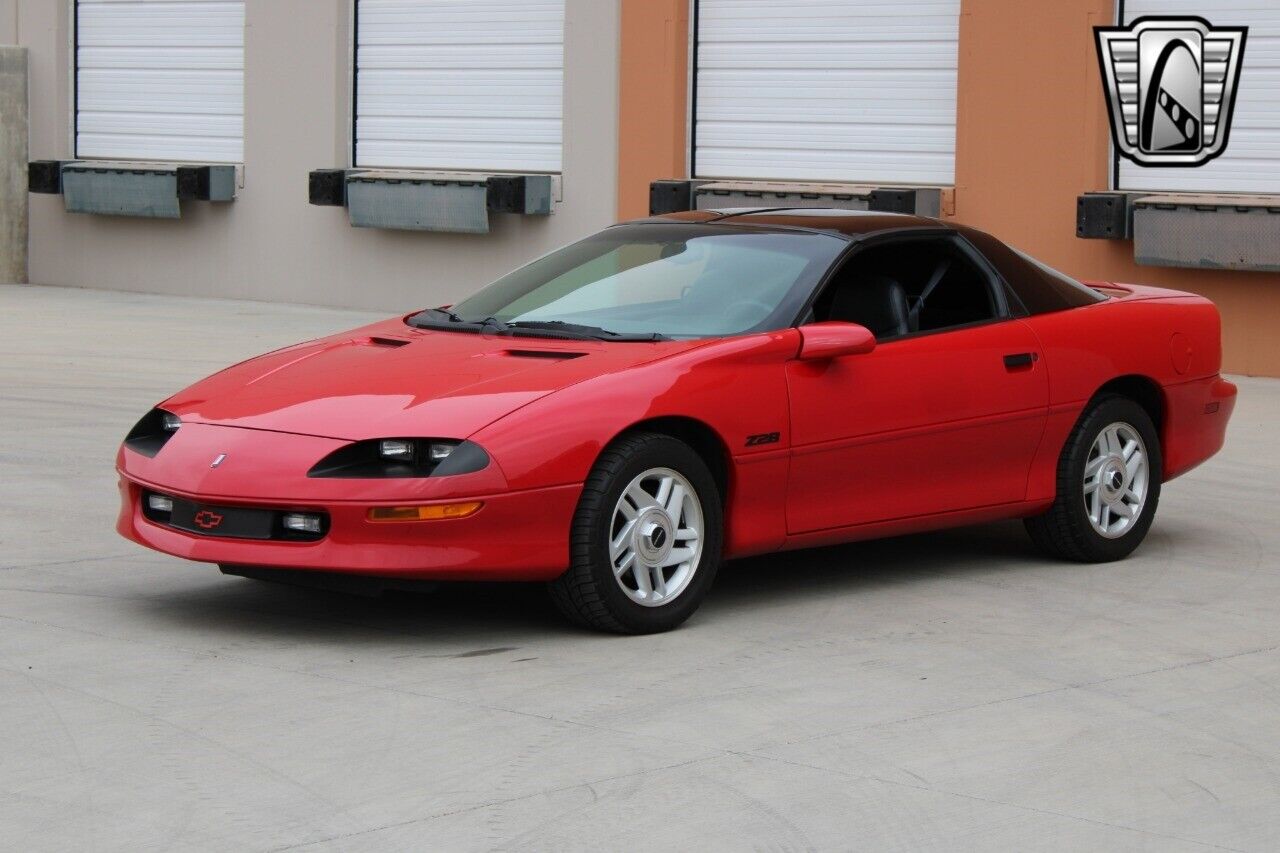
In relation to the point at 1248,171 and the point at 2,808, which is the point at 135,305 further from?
the point at 2,808

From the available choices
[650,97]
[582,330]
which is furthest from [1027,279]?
[650,97]

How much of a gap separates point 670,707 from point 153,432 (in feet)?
7.13

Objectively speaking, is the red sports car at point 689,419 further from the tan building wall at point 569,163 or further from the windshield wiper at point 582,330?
the tan building wall at point 569,163

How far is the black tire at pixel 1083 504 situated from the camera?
7730 mm

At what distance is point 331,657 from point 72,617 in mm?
1005

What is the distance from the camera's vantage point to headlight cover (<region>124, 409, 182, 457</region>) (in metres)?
6.63

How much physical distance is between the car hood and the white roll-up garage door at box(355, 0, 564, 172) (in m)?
12.2

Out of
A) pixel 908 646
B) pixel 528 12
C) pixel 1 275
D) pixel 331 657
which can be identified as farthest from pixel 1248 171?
pixel 1 275

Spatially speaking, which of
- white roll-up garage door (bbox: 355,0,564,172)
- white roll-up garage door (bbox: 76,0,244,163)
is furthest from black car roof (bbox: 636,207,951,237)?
white roll-up garage door (bbox: 76,0,244,163)

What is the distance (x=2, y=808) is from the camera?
4570mm

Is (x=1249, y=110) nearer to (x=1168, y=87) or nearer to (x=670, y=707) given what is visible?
(x=1168, y=87)

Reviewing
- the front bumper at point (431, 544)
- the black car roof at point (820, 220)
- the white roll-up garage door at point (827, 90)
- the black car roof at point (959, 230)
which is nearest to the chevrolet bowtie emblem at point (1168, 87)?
the white roll-up garage door at point (827, 90)

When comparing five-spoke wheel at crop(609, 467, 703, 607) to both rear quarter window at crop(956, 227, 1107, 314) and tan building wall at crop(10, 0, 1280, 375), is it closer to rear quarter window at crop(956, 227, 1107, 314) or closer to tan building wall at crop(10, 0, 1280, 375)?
rear quarter window at crop(956, 227, 1107, 314)

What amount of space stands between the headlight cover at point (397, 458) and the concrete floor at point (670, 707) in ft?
1.75
